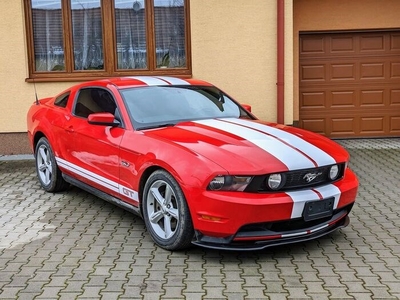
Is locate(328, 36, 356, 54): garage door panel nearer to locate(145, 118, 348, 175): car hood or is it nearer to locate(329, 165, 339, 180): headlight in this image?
locate(145, 118, 348, 175): car hood

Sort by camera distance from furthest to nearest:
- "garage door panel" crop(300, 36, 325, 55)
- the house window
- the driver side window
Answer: "garage door panel" crop(300, 36, 325, 55) → the house window → the driver side window

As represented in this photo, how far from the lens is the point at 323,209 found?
15.2 feet

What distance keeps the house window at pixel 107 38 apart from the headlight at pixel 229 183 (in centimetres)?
602

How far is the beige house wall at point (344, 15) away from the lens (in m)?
11.0

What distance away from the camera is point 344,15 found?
11000mm

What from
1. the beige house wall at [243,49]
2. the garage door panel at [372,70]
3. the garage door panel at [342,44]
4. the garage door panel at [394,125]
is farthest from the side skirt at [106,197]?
the garage door panel at [394,125]

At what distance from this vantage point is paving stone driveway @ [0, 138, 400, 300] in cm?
403

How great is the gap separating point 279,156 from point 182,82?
2175 millimetres

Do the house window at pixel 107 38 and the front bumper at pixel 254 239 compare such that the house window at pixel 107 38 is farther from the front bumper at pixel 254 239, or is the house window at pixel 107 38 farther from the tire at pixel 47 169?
the front bumper at pixel 254 239

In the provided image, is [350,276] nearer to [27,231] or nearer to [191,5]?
[27,231]

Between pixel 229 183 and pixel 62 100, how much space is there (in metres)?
3.39

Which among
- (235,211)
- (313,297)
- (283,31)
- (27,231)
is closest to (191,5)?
(283,31)

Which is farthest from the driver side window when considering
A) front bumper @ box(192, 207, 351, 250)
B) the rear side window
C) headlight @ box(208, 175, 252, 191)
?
front bumper @ box(192, 207, 351, 250)

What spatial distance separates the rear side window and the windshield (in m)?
1.31
